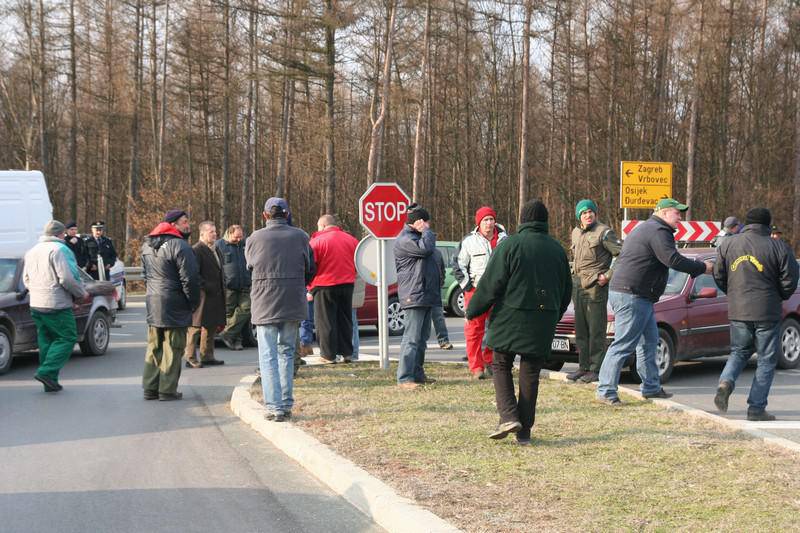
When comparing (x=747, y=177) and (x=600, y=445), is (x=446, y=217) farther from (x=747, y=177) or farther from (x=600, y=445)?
(x=600, y=445)

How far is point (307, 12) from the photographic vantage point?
30.8m

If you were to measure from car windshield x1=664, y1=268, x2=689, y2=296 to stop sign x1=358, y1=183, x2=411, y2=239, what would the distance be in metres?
3.62

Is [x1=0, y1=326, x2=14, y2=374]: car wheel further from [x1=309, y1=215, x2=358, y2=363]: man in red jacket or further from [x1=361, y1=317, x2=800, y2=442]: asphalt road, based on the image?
[x1=361, y1=317, x2=800, y2=442]: asphalt road

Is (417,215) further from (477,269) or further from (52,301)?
(52,301)

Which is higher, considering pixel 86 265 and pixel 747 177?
pixel 747 177

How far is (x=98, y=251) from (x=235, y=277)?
8850 mm

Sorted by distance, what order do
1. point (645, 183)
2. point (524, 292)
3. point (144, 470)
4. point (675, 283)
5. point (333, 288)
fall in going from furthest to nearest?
point (645, 183), point (675, 283), point (333, 288), point (524, 292), point (144, 470)

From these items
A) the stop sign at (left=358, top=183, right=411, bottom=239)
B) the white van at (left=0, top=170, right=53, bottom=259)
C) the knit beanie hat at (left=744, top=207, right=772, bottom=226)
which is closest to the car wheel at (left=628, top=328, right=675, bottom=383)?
the knit beanie hat at (left=744, top=207, right=772, bottom=226)

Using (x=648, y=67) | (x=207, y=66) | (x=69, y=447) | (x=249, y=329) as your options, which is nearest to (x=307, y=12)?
(x=207, y=66)

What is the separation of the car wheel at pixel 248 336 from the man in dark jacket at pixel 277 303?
689cm

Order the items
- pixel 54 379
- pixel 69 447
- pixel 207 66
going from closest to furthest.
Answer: pixel 69 447 → pixel 54 379 → pixel 207 66

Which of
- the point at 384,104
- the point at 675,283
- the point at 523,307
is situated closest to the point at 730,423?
the point at 523,307

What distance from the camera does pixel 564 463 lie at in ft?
21.9

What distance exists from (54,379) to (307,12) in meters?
22.1
